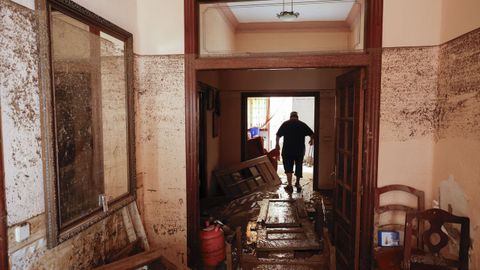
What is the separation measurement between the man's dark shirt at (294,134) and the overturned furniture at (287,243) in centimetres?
248

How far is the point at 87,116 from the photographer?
6.56 feet

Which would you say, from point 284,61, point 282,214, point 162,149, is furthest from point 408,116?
point 162,149

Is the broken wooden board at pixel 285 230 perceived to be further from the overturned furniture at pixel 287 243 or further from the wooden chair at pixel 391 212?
the wooden chair at pixel 391 212

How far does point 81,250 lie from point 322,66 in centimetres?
229

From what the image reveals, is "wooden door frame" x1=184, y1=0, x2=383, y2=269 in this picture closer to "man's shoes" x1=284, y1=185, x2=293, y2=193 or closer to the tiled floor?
the tiled floor

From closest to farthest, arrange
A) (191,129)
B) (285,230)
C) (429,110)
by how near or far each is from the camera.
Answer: (429,110) → (191,129) → (285,230)

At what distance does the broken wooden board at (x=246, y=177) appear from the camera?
5863mm

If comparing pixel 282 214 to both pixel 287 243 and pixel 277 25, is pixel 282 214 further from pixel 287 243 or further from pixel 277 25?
pixel 277 25

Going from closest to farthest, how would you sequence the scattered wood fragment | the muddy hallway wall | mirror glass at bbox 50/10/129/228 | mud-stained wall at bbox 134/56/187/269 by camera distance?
1. mirror glass at bbox 50/10/129/228
2. the scattered wood fragment
3. the muddy hallway wall
4. mud-stained wall at bbox 134/56/187/269

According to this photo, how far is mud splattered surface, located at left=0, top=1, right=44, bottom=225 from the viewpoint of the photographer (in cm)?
145

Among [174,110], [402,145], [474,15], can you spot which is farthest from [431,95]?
[174,110]

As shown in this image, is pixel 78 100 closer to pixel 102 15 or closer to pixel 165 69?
pixel 102 15

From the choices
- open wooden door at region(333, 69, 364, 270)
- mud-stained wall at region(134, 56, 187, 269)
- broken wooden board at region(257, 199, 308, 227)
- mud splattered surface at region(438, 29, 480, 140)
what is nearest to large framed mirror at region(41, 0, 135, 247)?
mud-stained wall at region(134, 56, 187, 269)

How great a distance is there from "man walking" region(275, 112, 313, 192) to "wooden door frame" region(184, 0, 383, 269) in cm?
371
